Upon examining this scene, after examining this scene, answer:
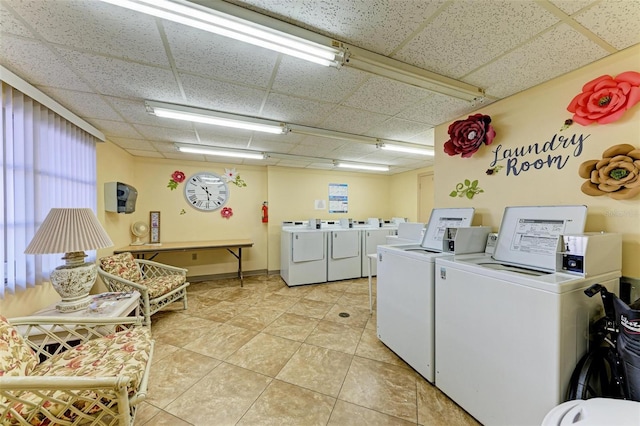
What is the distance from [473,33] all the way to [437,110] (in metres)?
1.01

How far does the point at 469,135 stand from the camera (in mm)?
2213

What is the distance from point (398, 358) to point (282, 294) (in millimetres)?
2197

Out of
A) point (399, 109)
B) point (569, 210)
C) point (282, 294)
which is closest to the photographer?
point (569, 210)

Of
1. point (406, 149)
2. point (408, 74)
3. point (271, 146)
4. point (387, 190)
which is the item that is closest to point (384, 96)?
point (408, 74)

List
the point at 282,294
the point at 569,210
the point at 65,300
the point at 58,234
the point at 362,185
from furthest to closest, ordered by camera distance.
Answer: the point at 362,185, the point at 282,294, the point at 65,300, the point at 58,234, the point at 569,210

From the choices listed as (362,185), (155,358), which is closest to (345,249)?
(362,185)

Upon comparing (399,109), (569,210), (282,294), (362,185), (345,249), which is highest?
(399,109)

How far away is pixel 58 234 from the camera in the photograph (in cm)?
166

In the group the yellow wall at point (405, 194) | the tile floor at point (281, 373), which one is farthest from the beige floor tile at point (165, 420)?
the yellow wall at point (405, 194)

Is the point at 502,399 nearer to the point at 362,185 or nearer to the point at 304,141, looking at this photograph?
the point at 304,141

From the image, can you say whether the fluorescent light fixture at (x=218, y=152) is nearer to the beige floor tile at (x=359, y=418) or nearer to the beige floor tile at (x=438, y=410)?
the beige floor tile at (x=359, y=418)

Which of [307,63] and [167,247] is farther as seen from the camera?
[167,247]

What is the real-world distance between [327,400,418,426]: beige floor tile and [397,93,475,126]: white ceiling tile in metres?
2.50

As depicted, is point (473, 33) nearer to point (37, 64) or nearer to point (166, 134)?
point (37, 64)
